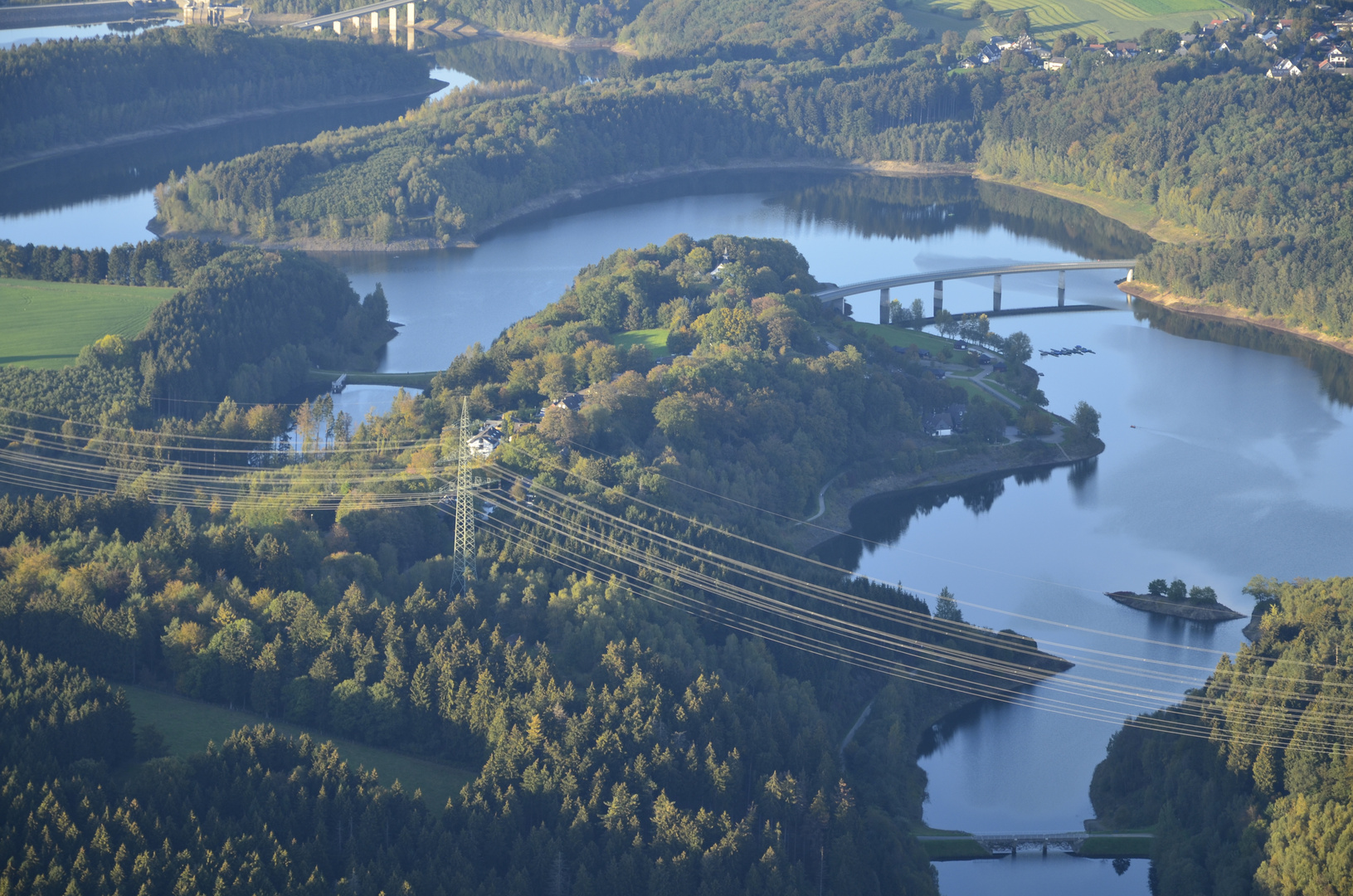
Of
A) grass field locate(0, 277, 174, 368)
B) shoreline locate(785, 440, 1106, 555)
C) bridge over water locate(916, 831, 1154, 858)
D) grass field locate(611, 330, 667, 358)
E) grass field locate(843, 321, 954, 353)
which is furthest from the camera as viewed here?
grass field locate(843, 321, 954, 353)

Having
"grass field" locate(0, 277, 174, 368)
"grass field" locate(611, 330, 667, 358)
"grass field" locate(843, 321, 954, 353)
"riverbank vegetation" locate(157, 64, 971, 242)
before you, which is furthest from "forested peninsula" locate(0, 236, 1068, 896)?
"riverbank vegetation" locate(157, 64, 971, 242)

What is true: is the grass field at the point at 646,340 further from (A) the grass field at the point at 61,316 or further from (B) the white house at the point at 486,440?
(A) the grass field at the point at 61,316

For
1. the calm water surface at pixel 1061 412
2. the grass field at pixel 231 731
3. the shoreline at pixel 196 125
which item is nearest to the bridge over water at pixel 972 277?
the calm water surface at pixel 1061 412

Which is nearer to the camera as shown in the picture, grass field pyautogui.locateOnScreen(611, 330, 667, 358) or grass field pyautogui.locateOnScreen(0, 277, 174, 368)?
grass field pyautogui.locateOnScreen(0, 277, 174, 368)

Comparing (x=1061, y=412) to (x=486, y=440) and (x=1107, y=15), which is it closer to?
(x=486, y=440)

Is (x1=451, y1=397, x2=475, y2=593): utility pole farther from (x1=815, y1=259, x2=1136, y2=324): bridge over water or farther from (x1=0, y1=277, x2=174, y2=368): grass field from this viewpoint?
(x1=815, y1=259, x2=1136, y2=324): bridge over water

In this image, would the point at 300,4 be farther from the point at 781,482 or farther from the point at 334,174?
the point at 781,482

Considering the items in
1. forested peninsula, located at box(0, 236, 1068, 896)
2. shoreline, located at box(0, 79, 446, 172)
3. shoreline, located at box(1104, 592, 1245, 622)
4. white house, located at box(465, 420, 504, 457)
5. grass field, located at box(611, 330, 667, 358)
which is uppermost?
shoreline, located at box(0, 79, 446, 172)
